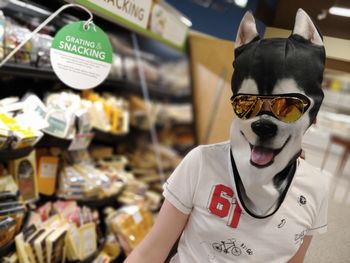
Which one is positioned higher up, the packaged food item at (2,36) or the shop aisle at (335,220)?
the packaged food item at (2,36)

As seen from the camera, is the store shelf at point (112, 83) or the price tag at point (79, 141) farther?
the price tag at point (79, 141)

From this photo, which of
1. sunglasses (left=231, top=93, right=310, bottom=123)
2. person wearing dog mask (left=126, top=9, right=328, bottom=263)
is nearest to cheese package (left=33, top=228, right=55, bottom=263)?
person wearing dog mask (left=126, top=9, right=328, bottom=263)

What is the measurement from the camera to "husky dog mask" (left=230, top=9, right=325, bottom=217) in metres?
0.67

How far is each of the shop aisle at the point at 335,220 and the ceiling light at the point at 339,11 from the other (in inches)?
13.2

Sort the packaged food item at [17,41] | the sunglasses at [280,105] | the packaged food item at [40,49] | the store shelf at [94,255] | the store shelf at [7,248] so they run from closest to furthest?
the sunglasses at [280,105] → the store shelf at [7,248] → the packaged food item at [17,41] → the packaged food item at [40,49] → the store shelf at [94,255]

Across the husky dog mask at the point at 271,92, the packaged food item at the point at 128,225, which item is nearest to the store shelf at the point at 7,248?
the packaged food item at the point at 128,225

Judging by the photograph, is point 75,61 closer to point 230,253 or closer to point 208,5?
point 208,5

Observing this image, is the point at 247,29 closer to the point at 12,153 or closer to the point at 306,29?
the point at 306,29

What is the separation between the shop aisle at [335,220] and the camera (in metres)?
0.79

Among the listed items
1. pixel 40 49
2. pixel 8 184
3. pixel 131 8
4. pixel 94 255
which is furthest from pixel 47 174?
pixel 131 8

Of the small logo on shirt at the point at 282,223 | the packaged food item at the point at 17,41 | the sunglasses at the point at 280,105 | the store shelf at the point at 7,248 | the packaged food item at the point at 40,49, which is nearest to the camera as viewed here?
the sunglasses at the point at 280,105

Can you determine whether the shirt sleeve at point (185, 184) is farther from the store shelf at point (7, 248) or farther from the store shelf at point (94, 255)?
the store shelf at point (94, 255)

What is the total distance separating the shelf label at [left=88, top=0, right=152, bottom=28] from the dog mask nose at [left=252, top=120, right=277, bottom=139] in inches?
42.6

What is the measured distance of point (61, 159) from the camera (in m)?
1.75
